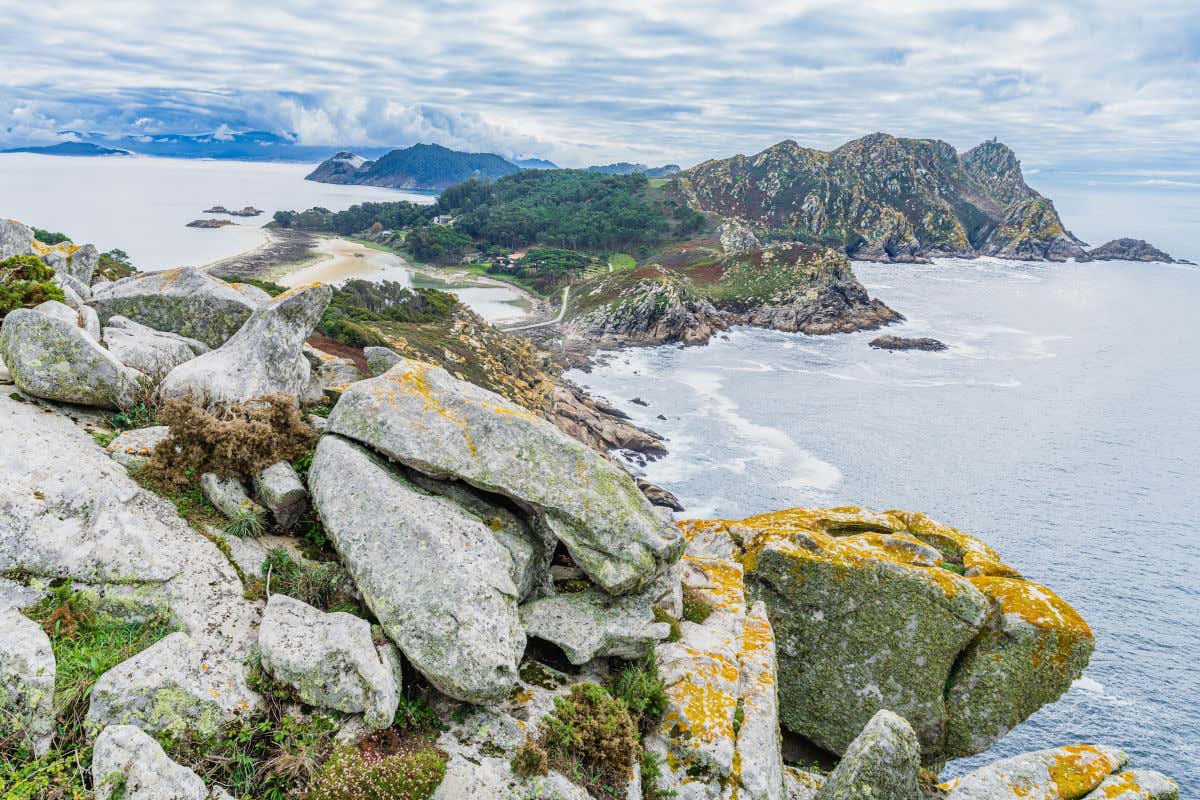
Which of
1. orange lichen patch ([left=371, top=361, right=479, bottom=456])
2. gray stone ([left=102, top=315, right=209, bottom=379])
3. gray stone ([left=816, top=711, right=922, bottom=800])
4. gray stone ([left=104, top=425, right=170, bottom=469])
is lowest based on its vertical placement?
gray stone ([left=816, top=711, right=922, bottom=800])

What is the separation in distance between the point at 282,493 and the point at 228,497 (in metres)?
0.80

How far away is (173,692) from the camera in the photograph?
22.3 ft

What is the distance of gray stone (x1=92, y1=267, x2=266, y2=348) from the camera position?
14625 mm

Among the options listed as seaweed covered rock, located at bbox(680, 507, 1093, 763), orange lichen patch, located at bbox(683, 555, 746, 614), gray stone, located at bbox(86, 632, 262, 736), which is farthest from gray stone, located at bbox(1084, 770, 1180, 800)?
gray stone, located at bbox(86, 632, 262, 736)

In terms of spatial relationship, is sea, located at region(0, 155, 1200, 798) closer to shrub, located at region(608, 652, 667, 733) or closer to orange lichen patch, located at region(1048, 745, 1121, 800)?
orange lichen patch, located at region(1048, 745, 1121, 800)

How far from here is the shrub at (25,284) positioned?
1192 centimetres

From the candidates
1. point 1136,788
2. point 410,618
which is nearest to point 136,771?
point 410,618

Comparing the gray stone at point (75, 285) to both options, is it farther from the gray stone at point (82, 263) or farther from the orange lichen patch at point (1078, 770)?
the orange lichen patch at point (1078, 770)

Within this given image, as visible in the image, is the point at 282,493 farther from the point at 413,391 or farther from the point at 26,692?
the point at 26,692

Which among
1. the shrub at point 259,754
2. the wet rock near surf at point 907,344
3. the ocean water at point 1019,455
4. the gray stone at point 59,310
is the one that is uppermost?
the gray stone at point 59,310

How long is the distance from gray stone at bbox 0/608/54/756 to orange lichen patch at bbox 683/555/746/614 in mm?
10068

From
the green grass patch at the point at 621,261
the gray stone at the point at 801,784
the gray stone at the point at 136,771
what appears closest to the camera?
the gray stone at the point at 136,771

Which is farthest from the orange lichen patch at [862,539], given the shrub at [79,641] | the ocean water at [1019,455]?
the ocean water at [1019,455]

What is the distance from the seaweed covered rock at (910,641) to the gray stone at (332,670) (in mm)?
9329
